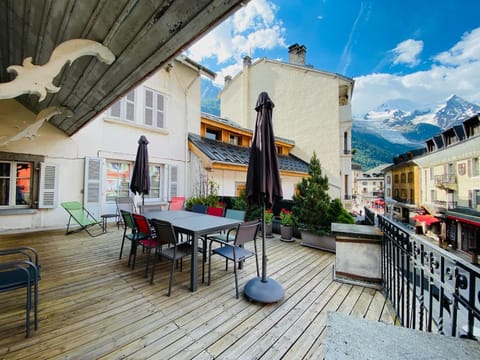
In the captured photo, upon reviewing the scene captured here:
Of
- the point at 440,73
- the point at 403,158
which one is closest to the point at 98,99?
the point at 403,158

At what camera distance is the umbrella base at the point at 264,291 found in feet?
8.42

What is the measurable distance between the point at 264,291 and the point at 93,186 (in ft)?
Answer: 21.9

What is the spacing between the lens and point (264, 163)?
2742 millimetres

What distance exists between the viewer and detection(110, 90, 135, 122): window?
694cm

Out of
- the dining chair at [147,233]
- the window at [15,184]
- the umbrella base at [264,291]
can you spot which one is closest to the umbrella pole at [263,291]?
the umbrella base at [264,291]

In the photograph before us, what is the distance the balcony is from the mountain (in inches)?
905

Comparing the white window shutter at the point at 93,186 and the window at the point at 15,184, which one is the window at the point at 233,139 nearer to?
the white window shutter at the point at 93,186

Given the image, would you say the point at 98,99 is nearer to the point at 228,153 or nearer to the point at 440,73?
the point at 228,153

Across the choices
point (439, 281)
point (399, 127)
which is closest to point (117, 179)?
point (439, 281)

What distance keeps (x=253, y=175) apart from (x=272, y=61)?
44.2ft

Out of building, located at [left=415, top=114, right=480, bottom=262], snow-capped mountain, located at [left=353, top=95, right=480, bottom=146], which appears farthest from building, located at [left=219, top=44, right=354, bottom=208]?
snow-capped mountain, located at [left=353, top=95, right=480, bottom=146]

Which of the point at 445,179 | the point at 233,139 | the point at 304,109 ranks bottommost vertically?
the point at 445,179

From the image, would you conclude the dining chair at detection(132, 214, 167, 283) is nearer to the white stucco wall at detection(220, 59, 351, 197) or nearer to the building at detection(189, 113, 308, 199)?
the building at detection(189, 113, 308, 199)

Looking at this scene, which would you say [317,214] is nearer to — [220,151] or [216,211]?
[216,211]
